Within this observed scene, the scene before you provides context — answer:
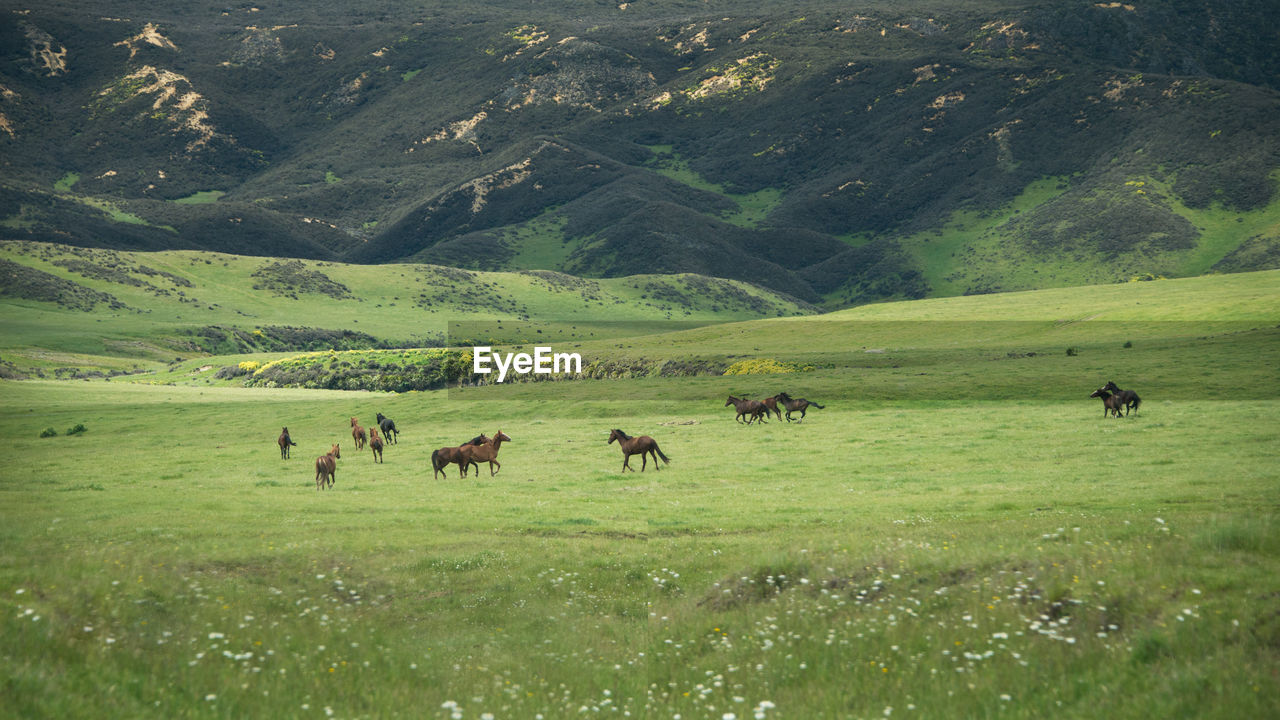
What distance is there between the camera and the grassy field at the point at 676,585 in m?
11.5

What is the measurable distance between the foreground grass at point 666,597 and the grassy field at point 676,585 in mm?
60

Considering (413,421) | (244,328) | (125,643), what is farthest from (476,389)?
(244,328)

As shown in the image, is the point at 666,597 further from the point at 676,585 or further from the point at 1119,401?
the point at 1119,401

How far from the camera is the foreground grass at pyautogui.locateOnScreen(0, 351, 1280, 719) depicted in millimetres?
11508

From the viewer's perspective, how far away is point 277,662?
12531mm

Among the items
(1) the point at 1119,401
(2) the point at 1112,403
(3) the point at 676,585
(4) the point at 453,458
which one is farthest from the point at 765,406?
(3) the point at 676,585

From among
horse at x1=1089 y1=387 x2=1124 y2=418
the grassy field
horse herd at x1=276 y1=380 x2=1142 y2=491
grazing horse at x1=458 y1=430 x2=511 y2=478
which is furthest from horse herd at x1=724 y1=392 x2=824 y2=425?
grazing horse at x1=458 y1=430 x2=511 y2=478

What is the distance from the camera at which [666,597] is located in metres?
15.6

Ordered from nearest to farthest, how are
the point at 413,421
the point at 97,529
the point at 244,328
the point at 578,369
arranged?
the point at 97,529
the point at 413,421
the point at 578,369
the point at 244,328

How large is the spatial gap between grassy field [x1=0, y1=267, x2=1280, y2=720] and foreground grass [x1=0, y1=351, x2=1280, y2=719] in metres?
0.06

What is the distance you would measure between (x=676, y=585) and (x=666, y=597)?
0.53 m

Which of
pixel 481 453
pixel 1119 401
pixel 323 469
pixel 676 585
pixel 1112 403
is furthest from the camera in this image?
pixel 1112 403

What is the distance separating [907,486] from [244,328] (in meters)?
179

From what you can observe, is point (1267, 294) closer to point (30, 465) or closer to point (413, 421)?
point (413, 421)
